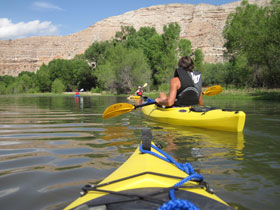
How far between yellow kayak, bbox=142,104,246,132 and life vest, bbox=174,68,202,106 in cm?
23

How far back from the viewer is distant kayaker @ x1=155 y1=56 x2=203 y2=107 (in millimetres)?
5568

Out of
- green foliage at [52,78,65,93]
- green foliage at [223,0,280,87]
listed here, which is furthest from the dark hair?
green foliage at [52,78,65,93]

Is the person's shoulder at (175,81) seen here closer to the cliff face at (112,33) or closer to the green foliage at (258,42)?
the green foliage at (258,42)

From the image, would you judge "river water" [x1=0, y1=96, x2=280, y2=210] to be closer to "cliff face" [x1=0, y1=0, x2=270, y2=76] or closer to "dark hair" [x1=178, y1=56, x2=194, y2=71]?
"dark hair" [x1=178, y1=56, x2=194, y2=71]

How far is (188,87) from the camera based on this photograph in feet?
18.9

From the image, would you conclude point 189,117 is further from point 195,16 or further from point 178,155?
point 195,16

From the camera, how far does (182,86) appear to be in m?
5.73

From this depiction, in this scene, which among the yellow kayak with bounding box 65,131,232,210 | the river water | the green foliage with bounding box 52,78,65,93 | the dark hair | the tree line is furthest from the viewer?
the green foliage with bounding box 52,78,65,93

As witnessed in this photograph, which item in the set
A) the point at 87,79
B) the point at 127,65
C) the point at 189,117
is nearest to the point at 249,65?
the point at 127,65

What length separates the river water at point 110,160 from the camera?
2.32 m

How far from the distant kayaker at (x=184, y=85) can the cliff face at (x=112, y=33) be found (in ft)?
324

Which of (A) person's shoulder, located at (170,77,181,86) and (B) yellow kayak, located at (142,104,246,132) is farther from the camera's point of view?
(A) person's shoulder, located at (170,77,181,86)

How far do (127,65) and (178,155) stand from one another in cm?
3507

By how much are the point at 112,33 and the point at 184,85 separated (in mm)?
126409
